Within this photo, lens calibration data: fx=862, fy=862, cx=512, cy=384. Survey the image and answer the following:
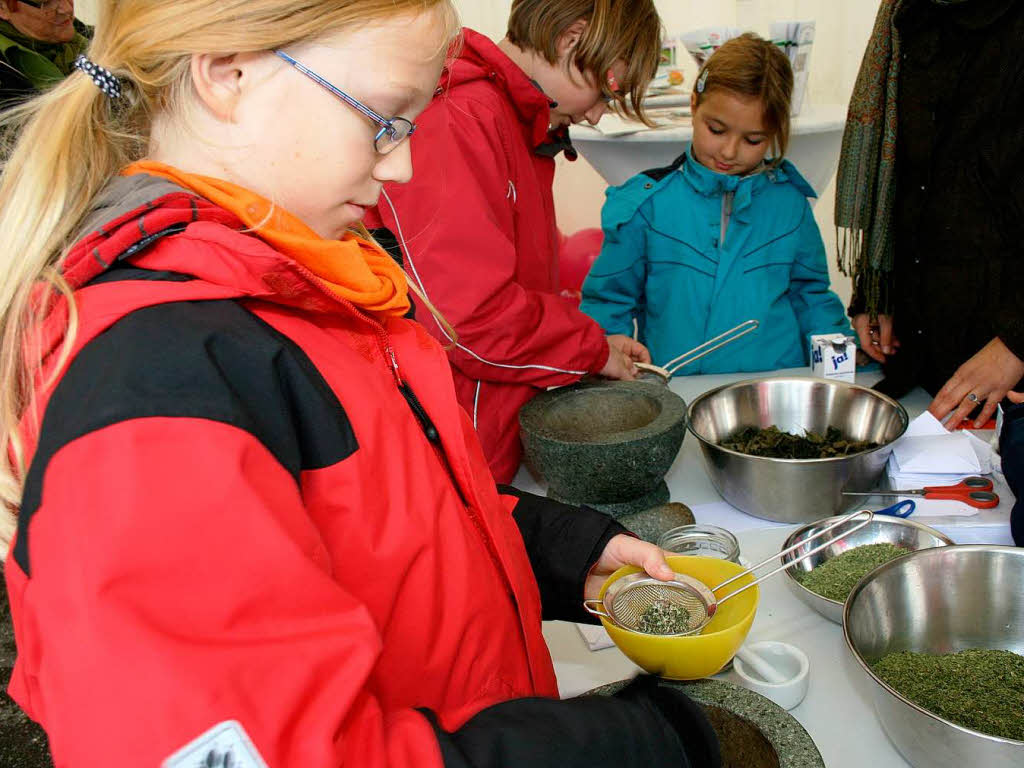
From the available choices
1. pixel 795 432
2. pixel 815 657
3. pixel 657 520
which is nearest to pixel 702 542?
pixel 657 520

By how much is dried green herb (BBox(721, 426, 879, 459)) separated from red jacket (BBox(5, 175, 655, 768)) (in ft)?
2.59

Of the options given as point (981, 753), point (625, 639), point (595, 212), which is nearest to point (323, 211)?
point (625, 639)

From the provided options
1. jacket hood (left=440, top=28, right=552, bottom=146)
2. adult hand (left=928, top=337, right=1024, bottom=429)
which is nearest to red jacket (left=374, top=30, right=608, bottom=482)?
jacket hood (left=440, top=28, right=552, bottom=146)

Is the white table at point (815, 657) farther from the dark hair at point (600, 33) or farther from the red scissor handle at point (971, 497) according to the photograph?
the dark hair at point (600, 33)

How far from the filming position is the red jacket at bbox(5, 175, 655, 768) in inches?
17.8

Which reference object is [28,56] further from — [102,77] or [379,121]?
[379,121]

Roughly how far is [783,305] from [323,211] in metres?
1.74

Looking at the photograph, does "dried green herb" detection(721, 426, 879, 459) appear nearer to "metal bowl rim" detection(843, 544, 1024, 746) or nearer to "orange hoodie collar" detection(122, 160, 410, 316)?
"metal bowl rim" detection(843, 544, 1024, 746)

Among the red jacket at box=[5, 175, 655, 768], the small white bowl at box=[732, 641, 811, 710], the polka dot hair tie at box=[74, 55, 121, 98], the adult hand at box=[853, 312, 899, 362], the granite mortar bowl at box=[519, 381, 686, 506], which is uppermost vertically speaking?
the polka dot hair tie at box=[74, 55, 121, 98]

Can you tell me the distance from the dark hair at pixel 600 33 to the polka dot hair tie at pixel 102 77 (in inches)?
42.5

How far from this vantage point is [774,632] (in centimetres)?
109

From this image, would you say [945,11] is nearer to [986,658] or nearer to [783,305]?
[783,305]

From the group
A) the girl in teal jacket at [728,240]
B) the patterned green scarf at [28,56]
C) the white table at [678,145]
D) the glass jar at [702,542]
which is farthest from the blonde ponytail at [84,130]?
the white table at [678,145]

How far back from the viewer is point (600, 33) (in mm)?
1565
